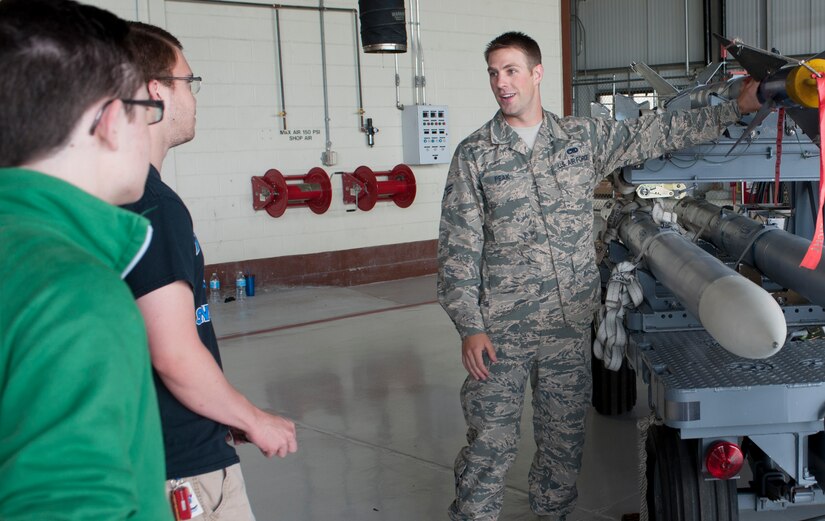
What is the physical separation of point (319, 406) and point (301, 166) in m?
4.67

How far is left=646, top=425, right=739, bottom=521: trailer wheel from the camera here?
2.85 m

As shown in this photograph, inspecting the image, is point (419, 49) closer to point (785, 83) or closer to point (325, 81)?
point (325, 81)

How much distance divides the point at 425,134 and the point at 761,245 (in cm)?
737

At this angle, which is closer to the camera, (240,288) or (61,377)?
(61,377)

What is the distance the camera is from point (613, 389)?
5238 millimetres

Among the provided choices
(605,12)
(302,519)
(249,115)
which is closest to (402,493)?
(302,519)

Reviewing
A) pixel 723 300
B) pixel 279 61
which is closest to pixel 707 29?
pixel 279 61

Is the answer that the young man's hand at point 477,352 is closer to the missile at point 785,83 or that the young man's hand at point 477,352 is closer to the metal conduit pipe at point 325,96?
the missile at point 785,83

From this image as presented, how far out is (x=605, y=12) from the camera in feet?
69.1

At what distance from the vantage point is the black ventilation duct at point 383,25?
805 cm

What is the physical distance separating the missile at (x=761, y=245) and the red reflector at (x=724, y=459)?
0.69m

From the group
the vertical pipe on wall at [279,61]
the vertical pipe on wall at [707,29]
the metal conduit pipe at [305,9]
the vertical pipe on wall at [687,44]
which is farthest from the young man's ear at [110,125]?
the vertical pipe on wall at [707,29]

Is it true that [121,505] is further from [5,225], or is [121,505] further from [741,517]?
[741,517]

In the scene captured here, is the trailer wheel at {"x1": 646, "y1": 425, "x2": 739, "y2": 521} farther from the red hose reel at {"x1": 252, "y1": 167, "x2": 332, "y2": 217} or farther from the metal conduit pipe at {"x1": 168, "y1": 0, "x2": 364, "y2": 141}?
the metal conduit pipe at {"x1": 168, "y1": 0, "x2": 364, "y2": 141}
